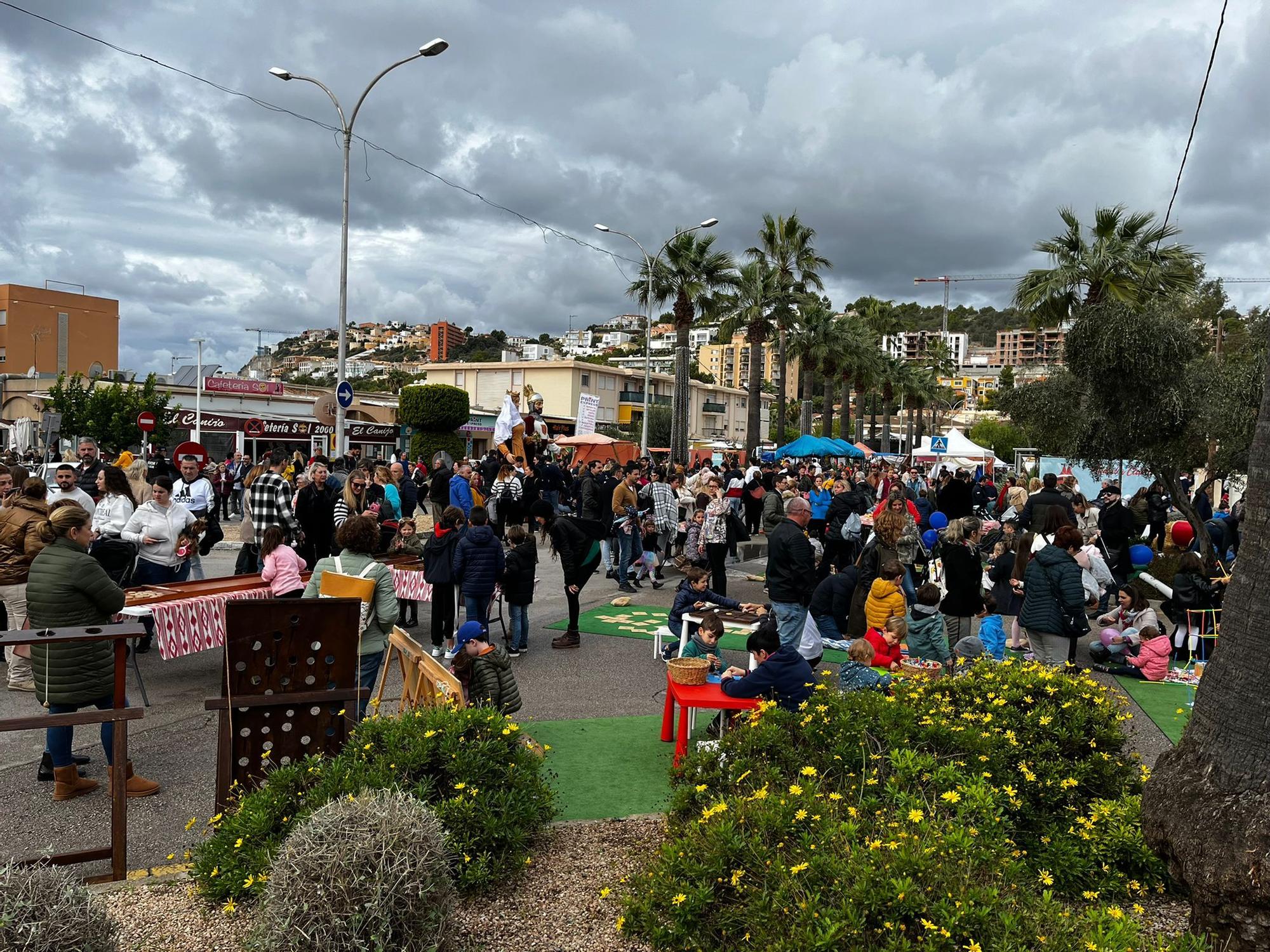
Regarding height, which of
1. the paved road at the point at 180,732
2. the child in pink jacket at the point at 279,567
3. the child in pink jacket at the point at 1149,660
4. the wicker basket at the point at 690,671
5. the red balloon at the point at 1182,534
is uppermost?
the red balloon at the point at 1182,534

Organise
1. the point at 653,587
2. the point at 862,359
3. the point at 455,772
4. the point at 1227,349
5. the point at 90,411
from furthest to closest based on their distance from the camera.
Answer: the point at 862,359
the point at 1227,349
the point at 90,411
the point at 653,587
the point at 455,772

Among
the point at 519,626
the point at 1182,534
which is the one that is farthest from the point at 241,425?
the point at 1182,534

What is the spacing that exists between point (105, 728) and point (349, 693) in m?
1.77

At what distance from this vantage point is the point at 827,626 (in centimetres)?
983

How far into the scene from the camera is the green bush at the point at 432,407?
95.5 feet

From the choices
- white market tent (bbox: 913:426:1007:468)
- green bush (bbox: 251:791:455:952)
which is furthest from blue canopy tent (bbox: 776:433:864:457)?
green bush (bbox: 251:791:455:952)

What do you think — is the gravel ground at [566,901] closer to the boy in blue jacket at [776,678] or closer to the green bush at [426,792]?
the green bush at [426,792]

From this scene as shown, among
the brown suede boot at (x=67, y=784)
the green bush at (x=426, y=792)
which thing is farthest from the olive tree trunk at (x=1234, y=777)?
the brown suede boot at (x=67, y=784)

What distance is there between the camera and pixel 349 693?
4809 mm

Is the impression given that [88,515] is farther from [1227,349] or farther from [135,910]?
[1227,349]

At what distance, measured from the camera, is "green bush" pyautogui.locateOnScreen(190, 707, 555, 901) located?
4.00 m

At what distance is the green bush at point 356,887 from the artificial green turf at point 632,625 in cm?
605

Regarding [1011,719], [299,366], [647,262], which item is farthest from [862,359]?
[299,366]

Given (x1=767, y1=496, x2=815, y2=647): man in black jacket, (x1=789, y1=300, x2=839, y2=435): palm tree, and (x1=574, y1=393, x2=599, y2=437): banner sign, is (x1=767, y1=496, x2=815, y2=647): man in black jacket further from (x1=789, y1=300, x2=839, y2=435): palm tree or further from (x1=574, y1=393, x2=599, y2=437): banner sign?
(x1=789, y1=300, x2=839, y2=435): palm tree
